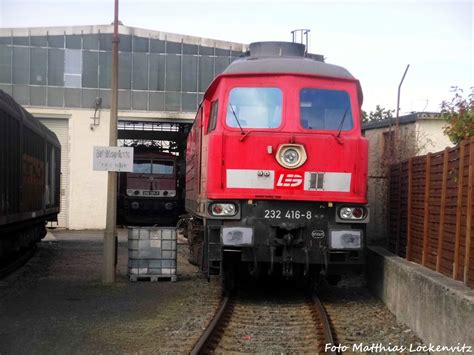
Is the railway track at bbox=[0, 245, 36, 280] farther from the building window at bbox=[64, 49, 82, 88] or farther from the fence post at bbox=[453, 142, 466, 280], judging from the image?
the building window at bbox=[64, 49, 82, 88]

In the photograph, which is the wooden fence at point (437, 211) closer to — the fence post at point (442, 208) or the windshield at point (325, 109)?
the fence post at point (442, 208)

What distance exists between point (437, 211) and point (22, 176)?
8406mm

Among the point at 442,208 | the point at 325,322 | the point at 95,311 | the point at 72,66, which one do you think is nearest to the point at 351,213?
the point at 442,208

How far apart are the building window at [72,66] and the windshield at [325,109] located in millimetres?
19451

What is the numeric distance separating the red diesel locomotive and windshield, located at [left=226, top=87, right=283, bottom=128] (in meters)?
0.01

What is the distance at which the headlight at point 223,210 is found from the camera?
8906mm

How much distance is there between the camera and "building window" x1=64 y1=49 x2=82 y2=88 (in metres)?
26.9

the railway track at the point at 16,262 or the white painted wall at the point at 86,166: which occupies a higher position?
the white painted wall at the point at 86,166

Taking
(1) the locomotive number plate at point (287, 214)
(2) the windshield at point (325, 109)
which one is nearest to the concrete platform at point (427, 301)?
(1) the locomotive number plate at point (287, 214)

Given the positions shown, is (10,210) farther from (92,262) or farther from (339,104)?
(339,104)

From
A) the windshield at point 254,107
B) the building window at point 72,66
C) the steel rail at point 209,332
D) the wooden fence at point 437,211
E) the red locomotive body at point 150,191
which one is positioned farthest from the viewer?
the red locomotive body at point 150,191

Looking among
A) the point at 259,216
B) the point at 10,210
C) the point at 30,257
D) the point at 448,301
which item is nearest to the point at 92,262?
the point at 30,257

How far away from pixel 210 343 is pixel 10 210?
636 cm

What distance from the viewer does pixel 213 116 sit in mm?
9812
